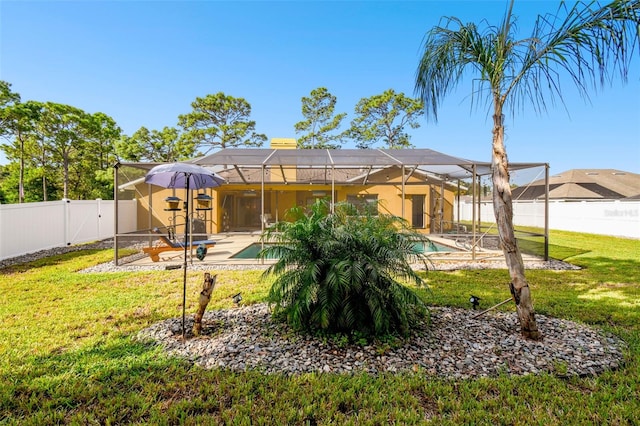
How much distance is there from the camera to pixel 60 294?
537 cm

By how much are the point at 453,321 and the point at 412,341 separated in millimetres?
980

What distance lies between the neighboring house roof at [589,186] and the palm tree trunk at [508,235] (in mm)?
23482

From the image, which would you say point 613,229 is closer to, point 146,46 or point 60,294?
point 60,294

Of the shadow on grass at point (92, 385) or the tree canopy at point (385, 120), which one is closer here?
the shadow on grass at point (92, 385)

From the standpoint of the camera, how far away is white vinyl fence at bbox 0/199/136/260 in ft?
28.0

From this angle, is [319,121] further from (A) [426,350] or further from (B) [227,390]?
(B) [227,390]

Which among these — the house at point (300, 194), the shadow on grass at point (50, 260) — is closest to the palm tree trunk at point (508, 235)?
the house at point (300, 194)

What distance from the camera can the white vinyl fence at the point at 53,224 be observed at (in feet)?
28.0

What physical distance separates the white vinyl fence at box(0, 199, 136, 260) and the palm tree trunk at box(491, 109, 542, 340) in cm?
1211

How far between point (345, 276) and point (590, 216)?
1848 cm

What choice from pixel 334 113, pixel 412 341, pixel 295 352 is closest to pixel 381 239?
pixel 412 341

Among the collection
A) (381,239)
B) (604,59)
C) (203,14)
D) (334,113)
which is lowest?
(381,239)

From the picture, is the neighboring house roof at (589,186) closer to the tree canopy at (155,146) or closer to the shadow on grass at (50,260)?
the shadow on grass at (50,260)

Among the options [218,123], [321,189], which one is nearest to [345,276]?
[321,189]
